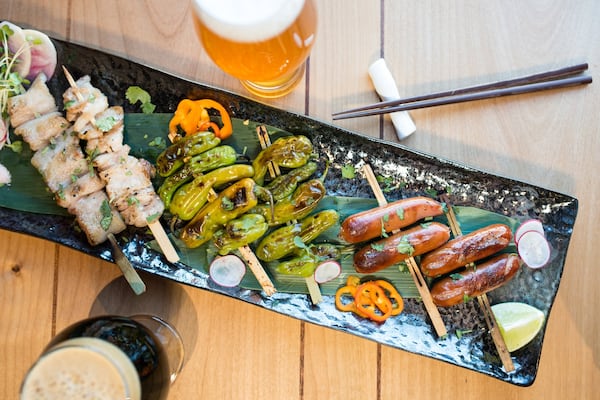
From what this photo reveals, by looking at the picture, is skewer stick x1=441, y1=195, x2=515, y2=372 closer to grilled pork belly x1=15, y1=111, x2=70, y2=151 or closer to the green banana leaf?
the green banana leaf

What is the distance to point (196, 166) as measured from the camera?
126 inches

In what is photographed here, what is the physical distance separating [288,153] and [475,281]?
4.52ft

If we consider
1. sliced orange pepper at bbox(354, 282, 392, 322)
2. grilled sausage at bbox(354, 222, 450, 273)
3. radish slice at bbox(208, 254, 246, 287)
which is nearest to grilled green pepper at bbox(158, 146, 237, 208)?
radish slice at bbox(208, 254, 246, 287)

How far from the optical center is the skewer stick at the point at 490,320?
10.5 ft

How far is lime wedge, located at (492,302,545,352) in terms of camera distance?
3178 mm

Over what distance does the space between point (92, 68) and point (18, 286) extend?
4.89 feet

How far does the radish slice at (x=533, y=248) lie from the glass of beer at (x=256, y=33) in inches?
69.1

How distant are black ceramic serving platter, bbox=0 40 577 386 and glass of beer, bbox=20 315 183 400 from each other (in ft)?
1.74

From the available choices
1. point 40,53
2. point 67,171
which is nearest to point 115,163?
point 67,171

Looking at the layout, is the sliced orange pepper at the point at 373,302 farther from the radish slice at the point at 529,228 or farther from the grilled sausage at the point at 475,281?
the radish slice at the point at 529,228

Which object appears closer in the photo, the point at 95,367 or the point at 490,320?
the point at 95,367

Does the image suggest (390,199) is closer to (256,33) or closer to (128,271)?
(256,33)

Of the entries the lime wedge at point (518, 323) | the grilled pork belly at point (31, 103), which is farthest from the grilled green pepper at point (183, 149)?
the lime wedge at point (518, 323)

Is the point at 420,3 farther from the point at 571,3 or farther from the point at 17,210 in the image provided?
the point at 17,210
